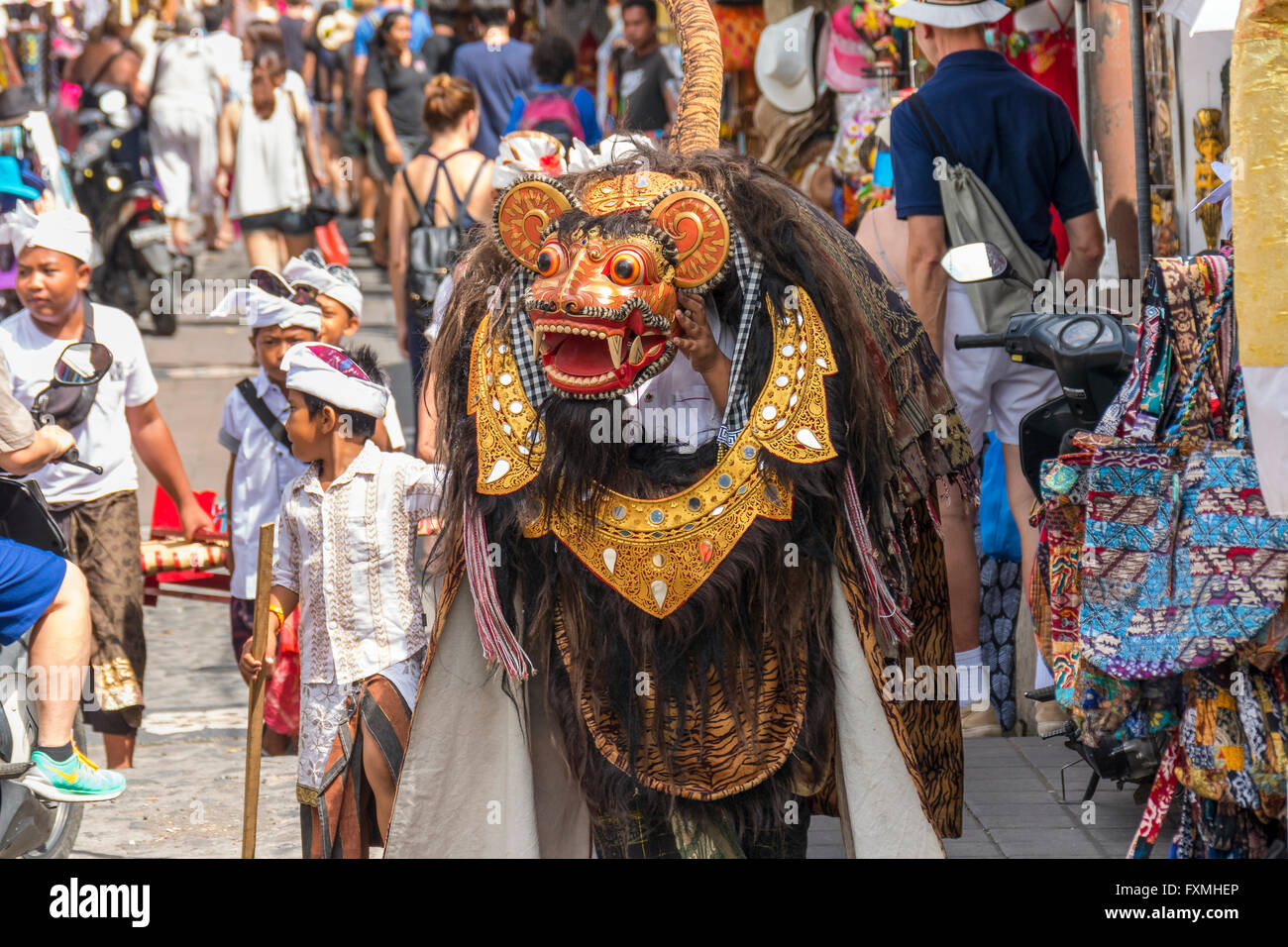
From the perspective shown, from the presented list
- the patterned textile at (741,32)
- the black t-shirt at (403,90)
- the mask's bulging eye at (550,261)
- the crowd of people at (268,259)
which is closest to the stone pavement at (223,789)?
the crowd of people at (268,259)

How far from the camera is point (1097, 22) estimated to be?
22.5 ft

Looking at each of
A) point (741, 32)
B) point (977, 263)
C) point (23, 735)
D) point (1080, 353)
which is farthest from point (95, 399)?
point (741, 32)

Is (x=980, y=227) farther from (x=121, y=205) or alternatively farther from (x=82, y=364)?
(x=121, y=205)

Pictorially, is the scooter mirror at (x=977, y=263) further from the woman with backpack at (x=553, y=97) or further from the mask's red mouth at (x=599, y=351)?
the woman with backpack at (x=553, y=97)

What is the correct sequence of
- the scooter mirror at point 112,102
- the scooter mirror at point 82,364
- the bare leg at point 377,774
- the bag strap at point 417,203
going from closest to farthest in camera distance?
the bare leg at point 377,774 < the scooter mirror at point 82,364 < the bag strap at point 417,203 < the scooter mirror at point 112,102

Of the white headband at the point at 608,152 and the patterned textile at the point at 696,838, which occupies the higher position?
the white headband at the point at 608,152

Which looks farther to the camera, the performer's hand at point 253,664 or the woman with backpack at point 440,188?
the woman with backpack at point 440,188

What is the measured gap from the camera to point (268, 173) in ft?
40.3

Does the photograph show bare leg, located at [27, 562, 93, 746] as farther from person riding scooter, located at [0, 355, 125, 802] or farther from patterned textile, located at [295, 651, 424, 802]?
patterned textile, located at [295, 651, 424, 802]

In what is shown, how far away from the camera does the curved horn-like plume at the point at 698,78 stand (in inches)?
147

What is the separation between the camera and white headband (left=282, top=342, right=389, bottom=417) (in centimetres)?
448

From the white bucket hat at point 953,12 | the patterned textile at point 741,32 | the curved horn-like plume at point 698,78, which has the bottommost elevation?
the curved horn-like plume at point 698,78

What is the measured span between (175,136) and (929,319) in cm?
998

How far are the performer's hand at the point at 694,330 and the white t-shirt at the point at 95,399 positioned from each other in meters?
3.08
